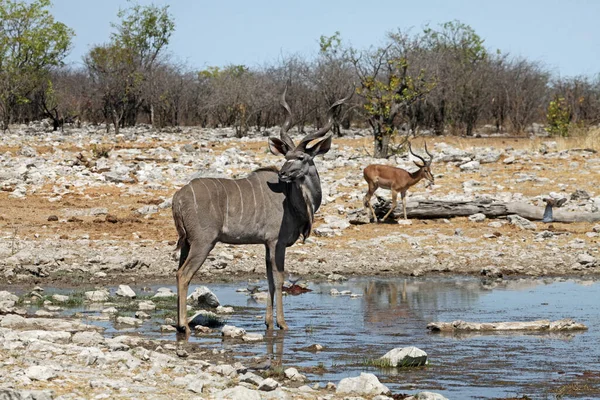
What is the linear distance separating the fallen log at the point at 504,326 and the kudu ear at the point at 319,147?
198cm

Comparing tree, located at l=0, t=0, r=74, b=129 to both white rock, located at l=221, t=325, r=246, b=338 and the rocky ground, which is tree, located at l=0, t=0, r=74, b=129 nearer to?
the rocky ground

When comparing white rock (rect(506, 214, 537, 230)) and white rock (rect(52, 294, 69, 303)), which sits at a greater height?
white rock (rect(506, 214, 537, 230))

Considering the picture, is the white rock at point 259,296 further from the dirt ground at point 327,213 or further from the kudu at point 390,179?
the kudu at point 390,179

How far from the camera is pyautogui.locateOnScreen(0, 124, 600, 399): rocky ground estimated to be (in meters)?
6.52

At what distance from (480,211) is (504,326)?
25.4 ft

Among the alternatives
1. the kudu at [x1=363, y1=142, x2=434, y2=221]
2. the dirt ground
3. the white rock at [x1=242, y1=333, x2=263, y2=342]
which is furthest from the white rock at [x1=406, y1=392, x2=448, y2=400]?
the kudu at [x1=363, y1=142, x2=434, y2=221]

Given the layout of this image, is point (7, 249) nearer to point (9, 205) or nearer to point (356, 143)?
point (9, 205)

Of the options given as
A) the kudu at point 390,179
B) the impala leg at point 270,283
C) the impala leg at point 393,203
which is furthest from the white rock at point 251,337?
the kudu at point 390,179

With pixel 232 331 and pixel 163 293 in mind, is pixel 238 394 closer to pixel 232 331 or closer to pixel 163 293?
pixel 232 331

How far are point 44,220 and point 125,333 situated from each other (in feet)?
27.4

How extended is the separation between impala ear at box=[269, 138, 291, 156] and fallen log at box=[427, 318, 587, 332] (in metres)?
2.20

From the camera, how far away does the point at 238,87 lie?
43.6m

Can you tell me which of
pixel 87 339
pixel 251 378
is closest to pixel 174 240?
pixel 87 339

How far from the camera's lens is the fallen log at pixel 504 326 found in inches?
364
